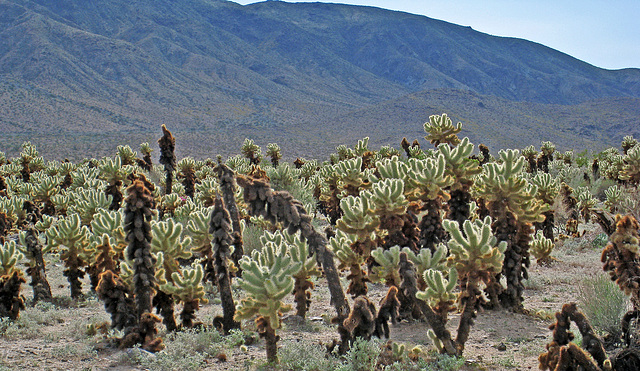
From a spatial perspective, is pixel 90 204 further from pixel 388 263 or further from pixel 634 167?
pixel 634 167

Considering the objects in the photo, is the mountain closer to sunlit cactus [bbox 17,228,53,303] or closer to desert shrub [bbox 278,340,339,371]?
sunlit cactus [bbox 17,228,53,303]

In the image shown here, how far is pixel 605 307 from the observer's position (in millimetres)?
6215

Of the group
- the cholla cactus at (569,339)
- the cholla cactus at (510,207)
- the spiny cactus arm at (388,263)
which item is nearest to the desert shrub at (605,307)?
the cholla cactus at (510,207)

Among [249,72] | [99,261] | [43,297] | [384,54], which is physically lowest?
[43,297]

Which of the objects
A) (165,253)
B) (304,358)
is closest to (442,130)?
(165,253)

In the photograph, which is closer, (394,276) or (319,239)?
(319,239)

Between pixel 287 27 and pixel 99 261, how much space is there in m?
137

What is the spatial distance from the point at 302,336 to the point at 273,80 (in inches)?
3652

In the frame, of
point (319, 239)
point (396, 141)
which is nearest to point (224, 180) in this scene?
point (319, 239)

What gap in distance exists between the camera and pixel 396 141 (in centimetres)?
4903

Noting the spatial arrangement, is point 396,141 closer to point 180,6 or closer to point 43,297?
point 43,297

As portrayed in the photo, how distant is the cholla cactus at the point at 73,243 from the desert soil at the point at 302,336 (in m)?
0.50

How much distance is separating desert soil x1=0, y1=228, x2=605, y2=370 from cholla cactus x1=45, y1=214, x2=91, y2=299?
0.50 meters

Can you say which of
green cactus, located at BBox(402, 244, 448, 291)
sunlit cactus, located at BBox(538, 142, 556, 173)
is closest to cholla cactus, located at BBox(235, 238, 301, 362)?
green cactus, located at BBox(402, 244, 448, 291)
